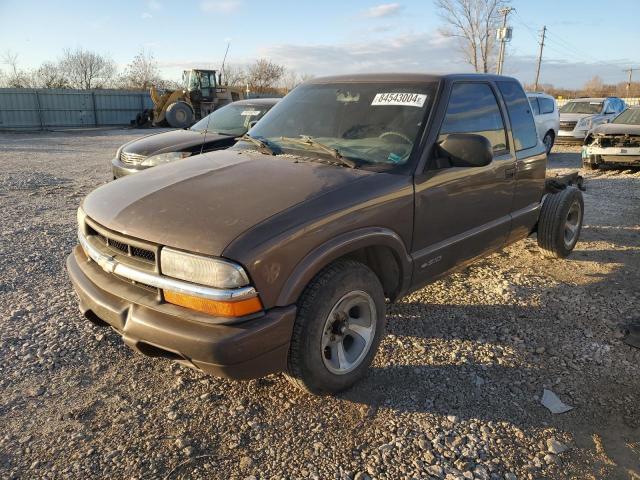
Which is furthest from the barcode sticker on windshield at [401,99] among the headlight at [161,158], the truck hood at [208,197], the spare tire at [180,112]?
the spare tire at [180,112]

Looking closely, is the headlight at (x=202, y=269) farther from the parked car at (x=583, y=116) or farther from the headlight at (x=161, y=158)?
the parked car at (x=583, y=116)

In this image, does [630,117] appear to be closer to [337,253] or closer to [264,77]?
[337,253]

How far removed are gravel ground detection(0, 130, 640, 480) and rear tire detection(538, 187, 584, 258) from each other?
21.5 inches

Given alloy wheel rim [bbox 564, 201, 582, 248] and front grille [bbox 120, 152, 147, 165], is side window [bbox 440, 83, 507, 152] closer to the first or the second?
alloy wheel rim [bbox 564, 201, 582, 248]

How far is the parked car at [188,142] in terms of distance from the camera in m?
6.99

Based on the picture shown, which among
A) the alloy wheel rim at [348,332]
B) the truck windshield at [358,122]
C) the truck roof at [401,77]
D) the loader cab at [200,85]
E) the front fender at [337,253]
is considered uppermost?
the loader cab at [200,85]

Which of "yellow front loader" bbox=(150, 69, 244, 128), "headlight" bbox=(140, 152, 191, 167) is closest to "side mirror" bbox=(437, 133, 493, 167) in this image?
Result: "headlight" bbox=(140, 152, 191, 167)

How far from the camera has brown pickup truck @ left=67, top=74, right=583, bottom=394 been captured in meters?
2.37

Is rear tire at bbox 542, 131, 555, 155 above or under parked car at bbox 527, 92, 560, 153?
under

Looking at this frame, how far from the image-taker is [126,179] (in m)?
3.29

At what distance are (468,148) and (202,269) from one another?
1833mm

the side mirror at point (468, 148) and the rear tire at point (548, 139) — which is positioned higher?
the side mirror at point (468, 148)

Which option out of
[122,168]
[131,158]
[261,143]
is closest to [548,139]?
[131,158]

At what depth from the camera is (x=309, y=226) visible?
8.30ft
